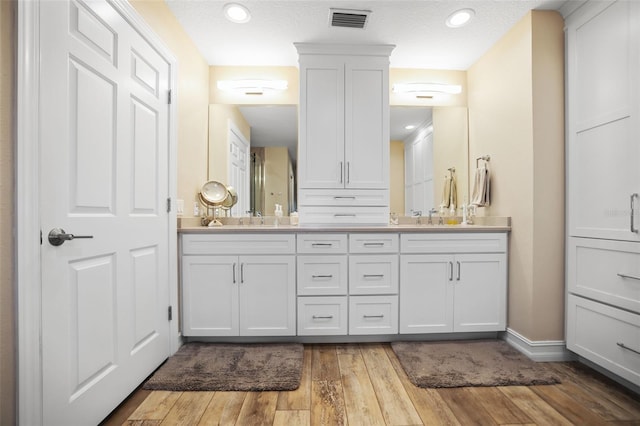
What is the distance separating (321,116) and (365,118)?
37cm

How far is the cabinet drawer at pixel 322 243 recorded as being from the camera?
2.28m

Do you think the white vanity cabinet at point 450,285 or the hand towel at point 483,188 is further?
the hand towel at point 483,188

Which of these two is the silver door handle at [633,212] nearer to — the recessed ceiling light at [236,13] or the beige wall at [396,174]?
the beige wall at [396,174]

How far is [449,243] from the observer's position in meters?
2.33

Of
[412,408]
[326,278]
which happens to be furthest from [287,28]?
[412,408]

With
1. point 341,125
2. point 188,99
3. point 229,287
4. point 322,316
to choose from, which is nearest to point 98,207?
point 229,287

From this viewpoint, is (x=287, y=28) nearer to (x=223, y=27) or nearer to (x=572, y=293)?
(x=223, y=27)

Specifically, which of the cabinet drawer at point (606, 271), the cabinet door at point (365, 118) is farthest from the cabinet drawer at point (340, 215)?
the cabinet drawer at point (606, 271)

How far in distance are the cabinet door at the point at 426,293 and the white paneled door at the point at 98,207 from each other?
168 cm

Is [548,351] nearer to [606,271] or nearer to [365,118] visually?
[606,271]

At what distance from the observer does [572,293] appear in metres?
2.04

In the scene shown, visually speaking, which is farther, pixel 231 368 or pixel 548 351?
pixel 548 351

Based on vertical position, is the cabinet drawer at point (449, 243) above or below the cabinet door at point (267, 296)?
above

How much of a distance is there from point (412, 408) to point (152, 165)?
6.45ft
